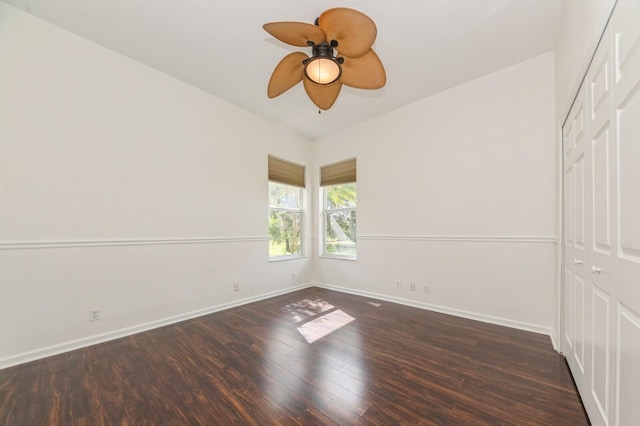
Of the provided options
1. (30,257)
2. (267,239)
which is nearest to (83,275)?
(30,257)

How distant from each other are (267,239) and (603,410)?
148 inches

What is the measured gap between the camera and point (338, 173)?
4648mm

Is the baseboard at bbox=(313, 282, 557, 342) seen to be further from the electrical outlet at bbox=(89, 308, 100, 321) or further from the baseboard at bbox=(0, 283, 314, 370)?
the electrical outlet at bbox=(89, 308, 100, 321)

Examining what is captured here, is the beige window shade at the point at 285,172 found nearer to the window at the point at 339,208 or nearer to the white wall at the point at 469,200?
the window at the point at 339,208

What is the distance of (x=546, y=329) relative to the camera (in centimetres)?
259

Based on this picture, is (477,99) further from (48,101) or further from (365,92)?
(48,101)

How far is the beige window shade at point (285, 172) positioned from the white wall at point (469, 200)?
4.05 feet

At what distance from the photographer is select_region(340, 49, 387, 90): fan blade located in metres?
1.92

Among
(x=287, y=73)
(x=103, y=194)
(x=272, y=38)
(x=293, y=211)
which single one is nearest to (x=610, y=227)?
(x=287, y=73)

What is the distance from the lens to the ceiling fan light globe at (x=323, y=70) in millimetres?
1896

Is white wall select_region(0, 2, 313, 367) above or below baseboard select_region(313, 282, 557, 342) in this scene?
above

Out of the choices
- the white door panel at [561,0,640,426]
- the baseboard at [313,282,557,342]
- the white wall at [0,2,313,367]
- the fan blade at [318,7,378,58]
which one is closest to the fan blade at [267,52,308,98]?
the fan blade at [318,7,378,58]

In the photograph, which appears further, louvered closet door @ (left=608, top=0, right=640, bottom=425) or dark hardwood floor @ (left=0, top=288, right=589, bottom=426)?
dark hardwood floor @ (left=0, top=288, right=589, bottom=426)

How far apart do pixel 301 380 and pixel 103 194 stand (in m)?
2.64
